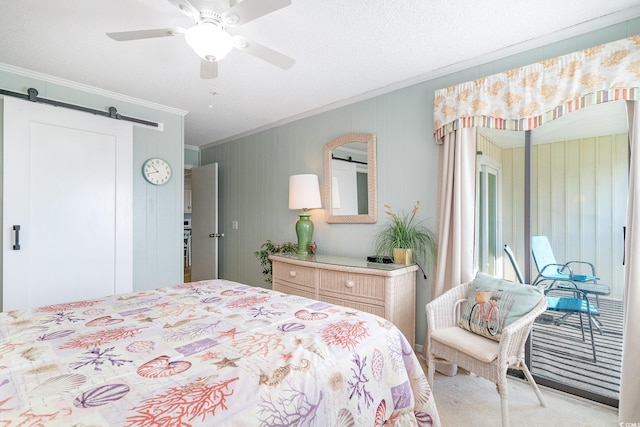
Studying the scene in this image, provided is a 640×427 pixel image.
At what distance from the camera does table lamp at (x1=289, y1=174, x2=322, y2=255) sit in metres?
3.43

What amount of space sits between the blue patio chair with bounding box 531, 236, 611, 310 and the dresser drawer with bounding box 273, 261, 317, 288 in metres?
1.77

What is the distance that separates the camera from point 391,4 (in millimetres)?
1845

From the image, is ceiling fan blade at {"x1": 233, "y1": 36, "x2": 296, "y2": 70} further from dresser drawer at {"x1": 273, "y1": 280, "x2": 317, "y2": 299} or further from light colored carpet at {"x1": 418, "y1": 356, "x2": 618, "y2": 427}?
light colored carpet at {"x1": 418, "y1": 356, "x2": 618, "y2": 427}

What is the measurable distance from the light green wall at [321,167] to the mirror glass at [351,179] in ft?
0.26

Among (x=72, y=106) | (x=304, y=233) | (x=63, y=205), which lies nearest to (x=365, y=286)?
(x=304, y=233)

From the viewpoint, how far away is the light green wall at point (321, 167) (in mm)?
2727

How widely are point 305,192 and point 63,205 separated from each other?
7.23 ft

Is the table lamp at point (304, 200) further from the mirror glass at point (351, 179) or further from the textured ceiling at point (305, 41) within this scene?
the textured ceiling at point (305, 41)

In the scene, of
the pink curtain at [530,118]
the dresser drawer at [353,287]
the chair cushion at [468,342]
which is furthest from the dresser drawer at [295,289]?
the chair cushion at [468,342]

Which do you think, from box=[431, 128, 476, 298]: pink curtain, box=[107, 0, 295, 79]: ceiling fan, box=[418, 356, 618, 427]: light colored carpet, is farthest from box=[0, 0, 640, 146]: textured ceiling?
box=[418, 356, 618, 427]: light colored carpet

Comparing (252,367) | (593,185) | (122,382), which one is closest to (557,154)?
(593,185)

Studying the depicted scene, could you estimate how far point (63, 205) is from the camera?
9.43ft

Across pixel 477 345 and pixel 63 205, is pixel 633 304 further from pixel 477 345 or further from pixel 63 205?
pixel 63 205

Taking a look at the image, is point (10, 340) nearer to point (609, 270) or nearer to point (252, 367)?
point (252, 367)
